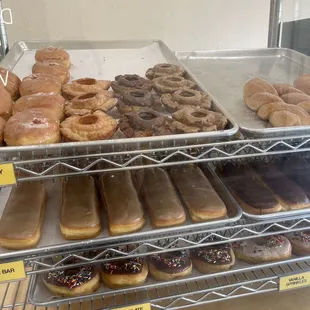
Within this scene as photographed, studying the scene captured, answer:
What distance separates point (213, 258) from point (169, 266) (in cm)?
13

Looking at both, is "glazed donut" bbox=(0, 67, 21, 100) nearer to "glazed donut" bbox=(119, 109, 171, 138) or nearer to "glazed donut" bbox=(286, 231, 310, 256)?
"glazed donut" bbox=(119, 109, 171, 138)

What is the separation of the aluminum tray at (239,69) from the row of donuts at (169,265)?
0.36m

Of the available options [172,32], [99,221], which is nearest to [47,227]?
[99,221]

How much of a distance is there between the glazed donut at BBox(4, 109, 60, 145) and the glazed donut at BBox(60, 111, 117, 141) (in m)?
0.02

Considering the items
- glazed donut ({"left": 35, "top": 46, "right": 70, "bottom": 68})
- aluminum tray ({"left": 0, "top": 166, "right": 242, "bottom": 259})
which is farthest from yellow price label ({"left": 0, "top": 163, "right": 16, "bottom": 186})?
glazed donut ({"left": 35, "top": 46, "right": 70, "bottom": 68})

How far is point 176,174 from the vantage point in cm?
112

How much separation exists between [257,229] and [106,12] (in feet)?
4.76

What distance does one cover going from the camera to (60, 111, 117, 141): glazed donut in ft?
2.78

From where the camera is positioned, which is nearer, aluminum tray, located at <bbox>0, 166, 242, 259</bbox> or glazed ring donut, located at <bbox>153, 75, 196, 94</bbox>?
aluminum tray, located at <bbox>0, 166, 242, 259</bbox>

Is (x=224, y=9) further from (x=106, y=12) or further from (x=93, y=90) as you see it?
(x=93, y=90)

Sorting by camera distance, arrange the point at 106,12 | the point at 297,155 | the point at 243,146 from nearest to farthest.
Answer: the point at 243,146, the point at 297,155, the point at 106,12

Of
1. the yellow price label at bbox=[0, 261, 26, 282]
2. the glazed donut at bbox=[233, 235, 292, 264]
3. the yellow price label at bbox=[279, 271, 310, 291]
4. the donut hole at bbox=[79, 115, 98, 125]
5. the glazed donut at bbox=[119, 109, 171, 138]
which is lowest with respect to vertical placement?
the yellow price label at bbox=[279, 271, 310, 291]

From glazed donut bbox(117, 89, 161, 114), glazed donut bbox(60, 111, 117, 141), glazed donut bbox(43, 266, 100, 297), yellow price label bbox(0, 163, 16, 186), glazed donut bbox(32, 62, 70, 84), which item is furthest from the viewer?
glazed donut bbox(32, 62, 70, 84)

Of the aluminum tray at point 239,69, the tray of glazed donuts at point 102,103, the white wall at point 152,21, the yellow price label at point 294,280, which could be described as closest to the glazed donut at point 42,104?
the tray of glazed donuts at point 102,103
